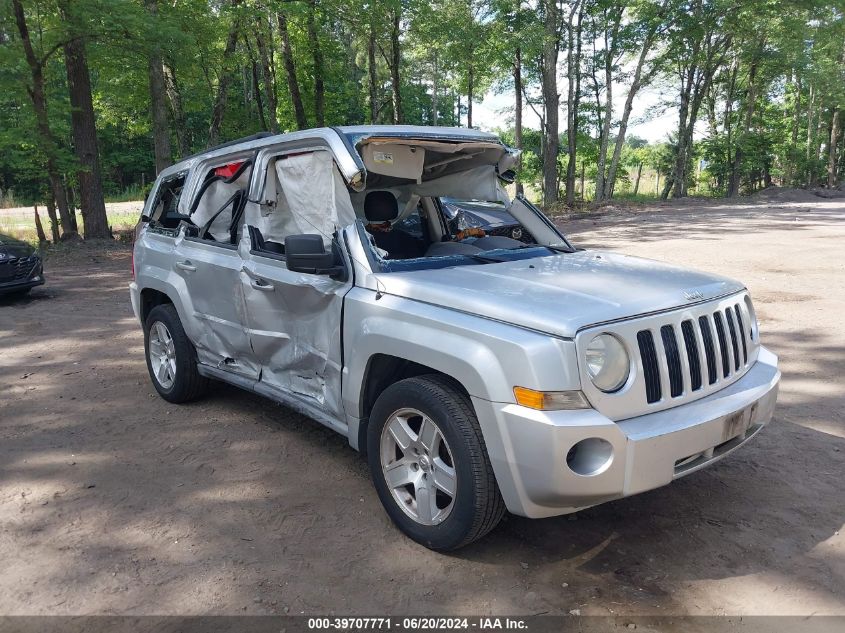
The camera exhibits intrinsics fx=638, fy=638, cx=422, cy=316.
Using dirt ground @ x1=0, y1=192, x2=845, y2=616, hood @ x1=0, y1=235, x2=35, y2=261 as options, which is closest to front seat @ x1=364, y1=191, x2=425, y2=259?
dirt ground @ x1=0, y1=192, x2=845, y2=616

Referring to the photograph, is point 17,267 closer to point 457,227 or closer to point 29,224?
point 457,227

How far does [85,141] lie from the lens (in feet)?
54.6

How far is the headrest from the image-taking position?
4371 mm

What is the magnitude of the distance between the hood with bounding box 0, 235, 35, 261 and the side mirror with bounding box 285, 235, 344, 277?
881 centimetres

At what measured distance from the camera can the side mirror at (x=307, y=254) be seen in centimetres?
331

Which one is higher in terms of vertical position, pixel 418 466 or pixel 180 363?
pixel 180 363

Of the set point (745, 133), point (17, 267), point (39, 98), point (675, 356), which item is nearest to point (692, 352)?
Result: point (675, 356)

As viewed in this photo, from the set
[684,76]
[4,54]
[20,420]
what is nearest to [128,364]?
[20,420]

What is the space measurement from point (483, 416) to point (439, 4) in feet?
86.1

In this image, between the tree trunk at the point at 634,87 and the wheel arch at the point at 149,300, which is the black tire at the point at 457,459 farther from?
the tree trunk at the point at 634,87

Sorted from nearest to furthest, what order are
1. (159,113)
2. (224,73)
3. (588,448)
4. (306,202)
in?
1. (588,448)
2. (306,202)
3. (159,113)
4. (224,73)

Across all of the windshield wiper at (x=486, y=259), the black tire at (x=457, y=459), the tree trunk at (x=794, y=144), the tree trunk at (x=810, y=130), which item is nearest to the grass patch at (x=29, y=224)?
the windshield wiper at (x=486, y=259)

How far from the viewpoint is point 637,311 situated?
2.78 meters

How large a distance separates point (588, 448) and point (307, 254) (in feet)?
5.57
